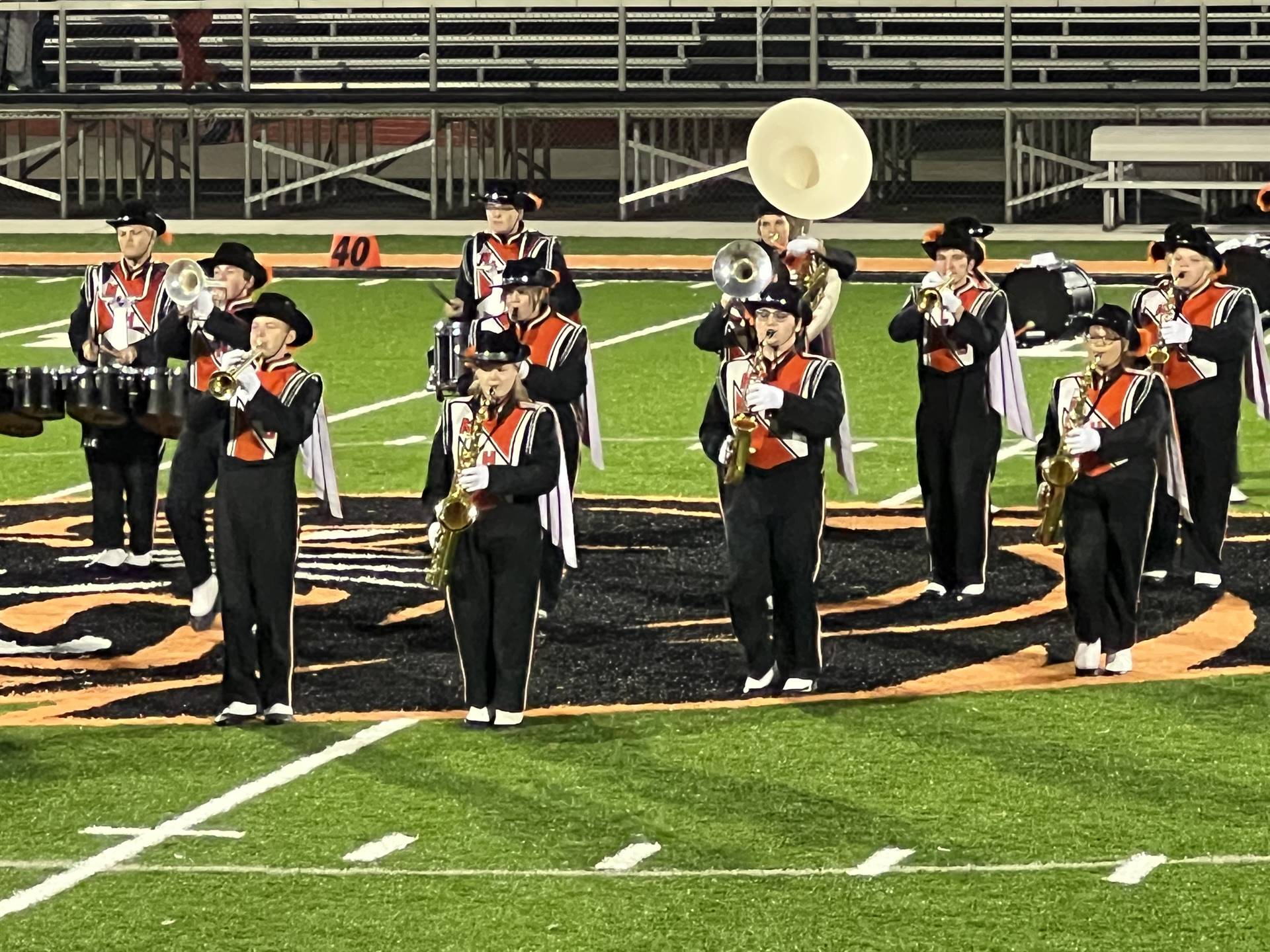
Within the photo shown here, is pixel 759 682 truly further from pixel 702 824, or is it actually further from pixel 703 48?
pixel 703 48

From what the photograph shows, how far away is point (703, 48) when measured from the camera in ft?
97.0

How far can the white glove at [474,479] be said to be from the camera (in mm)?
9438

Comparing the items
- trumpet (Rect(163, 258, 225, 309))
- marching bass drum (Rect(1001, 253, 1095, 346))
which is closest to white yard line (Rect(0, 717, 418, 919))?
trumpet (Rect(163, 258, 225, 309))

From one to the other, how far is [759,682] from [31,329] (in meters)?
11.6

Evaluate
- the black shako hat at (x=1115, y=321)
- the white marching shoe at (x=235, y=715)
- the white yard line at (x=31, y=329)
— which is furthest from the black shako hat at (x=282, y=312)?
the white yard line at (x=31, y=329)

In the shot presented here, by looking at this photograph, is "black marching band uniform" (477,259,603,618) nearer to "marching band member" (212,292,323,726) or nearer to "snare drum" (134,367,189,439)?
"snare drum" (134,367,189,439)

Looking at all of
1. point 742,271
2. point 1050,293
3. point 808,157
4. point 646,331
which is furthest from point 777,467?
point 646,331

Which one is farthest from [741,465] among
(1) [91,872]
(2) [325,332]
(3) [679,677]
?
(2) [325,332]

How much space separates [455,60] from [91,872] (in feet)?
72.9

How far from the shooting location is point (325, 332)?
67.7ft

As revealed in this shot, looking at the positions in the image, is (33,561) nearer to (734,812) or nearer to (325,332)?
(734,812)

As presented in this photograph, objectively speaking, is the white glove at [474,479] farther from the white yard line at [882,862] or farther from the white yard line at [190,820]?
the white yard line at [882,862]

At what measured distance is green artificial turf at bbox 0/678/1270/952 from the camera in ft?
25.1

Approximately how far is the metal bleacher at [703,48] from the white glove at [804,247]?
49.9 ft
